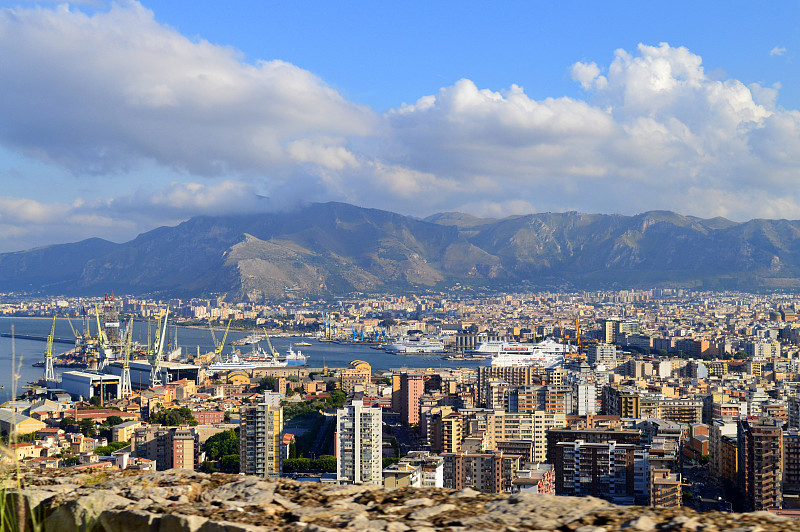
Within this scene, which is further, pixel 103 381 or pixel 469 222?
pixel 469 222

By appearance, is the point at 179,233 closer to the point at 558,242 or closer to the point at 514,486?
the point at 558,242

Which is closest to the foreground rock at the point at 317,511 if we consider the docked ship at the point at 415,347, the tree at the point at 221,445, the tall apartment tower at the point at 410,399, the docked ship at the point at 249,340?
the tree at the point at 221,445

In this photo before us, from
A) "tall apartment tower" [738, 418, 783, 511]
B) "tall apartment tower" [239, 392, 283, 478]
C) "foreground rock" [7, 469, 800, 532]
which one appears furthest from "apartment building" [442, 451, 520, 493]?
"foreground rock" [7, 469, 800, 532]

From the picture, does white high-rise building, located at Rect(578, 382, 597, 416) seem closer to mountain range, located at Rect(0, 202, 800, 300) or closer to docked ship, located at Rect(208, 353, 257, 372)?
docked ship, located at Rect(208, 353, 257, 372)

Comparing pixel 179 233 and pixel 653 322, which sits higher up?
pixel 179 233

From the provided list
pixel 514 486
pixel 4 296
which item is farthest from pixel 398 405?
pixel 4 296

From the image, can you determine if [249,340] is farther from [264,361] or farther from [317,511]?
[317,511]

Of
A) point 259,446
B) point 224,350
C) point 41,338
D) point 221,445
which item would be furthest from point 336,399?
point 41,338
